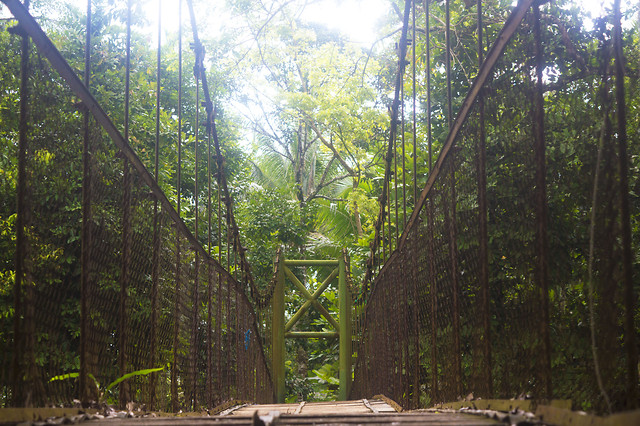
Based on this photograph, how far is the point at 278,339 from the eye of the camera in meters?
8.90

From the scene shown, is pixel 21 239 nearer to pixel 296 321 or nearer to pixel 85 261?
pixel 85 261

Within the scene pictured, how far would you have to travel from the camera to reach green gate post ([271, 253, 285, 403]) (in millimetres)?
8898

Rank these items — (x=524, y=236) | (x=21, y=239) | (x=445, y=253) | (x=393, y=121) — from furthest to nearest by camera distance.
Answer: (x=393, y=121)
(x=445, y=253)
(x=524, y=236)
(x=21, y=239)

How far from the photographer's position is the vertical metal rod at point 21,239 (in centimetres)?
121

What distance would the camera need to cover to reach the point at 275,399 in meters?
8.88

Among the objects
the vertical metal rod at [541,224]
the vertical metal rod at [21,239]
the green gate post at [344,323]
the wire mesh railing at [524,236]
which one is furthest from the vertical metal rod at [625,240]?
the green gate post at [344,323]

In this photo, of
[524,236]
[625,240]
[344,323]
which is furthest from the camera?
[344,323]

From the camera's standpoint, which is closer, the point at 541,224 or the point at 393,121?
the point at 541,224

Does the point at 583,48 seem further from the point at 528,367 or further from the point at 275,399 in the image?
the point at 275,399

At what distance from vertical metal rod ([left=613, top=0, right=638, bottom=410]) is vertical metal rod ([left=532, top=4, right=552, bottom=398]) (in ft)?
0.85

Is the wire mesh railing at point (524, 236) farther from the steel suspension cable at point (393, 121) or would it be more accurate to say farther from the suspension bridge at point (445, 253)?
the steel suspension cable at point (393, 121)

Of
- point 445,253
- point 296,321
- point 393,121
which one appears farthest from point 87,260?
point 296,321

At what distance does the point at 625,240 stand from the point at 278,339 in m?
8.15

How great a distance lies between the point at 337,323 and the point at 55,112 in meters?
8.00
